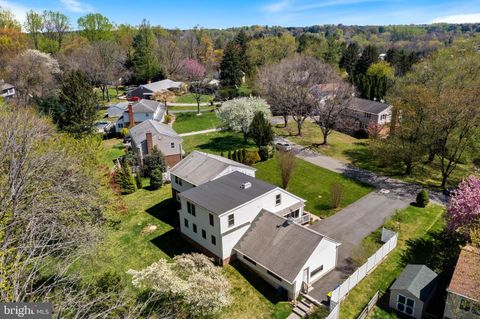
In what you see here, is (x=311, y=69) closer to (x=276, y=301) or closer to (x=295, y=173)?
(x=295, y=173)

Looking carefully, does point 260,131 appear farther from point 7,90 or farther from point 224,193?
point 7,90

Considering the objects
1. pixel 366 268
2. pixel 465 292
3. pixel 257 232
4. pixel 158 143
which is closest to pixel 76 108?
pixel 158 143

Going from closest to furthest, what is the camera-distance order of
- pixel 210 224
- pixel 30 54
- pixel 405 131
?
pixel 210 224
pixel 405 131
pixel 30 54

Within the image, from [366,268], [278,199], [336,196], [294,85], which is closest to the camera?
[366,268]

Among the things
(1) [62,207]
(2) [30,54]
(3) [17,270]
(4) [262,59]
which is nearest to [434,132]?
(1) [62,207]

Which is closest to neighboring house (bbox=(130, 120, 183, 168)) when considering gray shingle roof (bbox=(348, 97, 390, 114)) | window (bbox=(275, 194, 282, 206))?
window (bbox=(275, 194, 282, 206))

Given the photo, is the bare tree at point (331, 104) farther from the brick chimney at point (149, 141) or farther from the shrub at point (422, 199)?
the brick chimney at point (149, 141)
